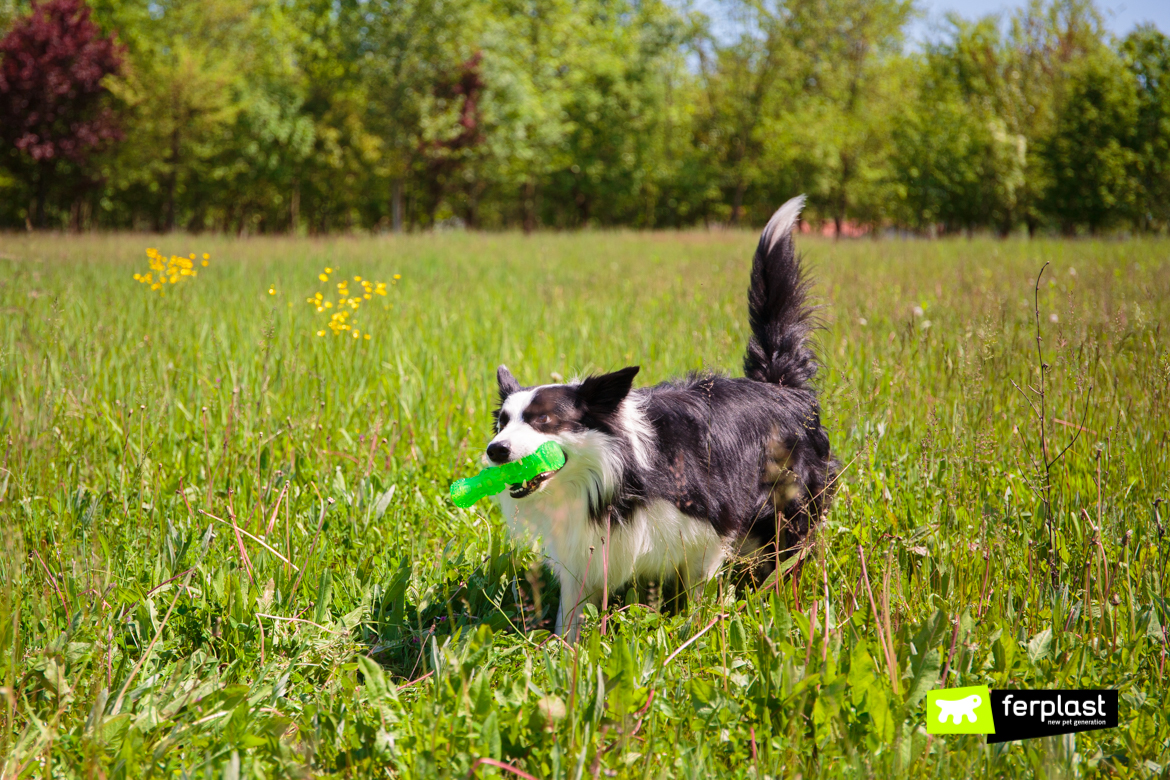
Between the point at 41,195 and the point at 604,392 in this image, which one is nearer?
the point at 604,392

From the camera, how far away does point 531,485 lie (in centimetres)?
237

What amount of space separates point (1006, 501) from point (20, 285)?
8019mm

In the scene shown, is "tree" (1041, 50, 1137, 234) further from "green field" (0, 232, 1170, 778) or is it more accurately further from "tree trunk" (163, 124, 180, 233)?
"tree trunk" (163, 124, 180, 233)

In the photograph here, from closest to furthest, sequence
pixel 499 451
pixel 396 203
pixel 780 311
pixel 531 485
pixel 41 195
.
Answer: pixel 499 451
pixel 531 485
pixel 780 311
pixel 41 195
pixel 396 203

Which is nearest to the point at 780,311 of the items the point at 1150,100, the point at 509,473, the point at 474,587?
the point at 509,473

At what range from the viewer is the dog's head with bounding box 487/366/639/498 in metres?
2.37

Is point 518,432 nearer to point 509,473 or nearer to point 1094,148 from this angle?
point 509,473

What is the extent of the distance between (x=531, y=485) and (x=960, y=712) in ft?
4.43

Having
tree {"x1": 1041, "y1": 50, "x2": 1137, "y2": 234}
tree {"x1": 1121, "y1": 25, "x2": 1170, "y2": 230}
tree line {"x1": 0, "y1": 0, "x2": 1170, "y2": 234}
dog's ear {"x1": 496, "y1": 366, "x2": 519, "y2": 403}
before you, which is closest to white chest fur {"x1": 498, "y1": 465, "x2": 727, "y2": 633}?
dog's ear {"x1": 496, "y1": 366, "x2": 519, "y2": 403}

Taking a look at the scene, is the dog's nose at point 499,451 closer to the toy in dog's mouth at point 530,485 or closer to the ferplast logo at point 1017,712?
the toy in dog's mouth at point 530,485

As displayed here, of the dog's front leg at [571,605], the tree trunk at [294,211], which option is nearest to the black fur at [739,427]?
the dog's front leg at [571,605]

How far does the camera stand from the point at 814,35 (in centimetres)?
3269

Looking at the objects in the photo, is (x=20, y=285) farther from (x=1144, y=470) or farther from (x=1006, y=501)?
(x=1144, y=470)

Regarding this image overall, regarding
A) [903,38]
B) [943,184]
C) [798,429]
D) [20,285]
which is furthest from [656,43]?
[798,429]
